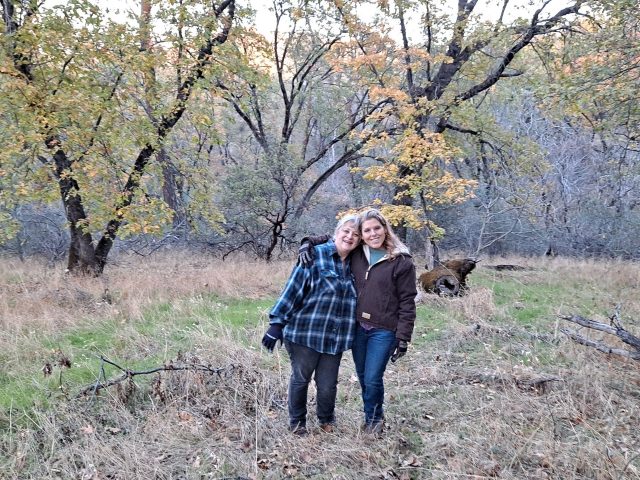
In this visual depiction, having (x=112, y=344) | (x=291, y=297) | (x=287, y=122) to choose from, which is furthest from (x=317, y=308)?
(x=287, y=122)

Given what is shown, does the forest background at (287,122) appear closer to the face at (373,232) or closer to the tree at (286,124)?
the tree at (286,124)

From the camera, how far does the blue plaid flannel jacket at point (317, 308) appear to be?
346 cm

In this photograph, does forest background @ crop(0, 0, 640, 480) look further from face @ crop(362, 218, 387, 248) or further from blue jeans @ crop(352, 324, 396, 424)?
face @ crop(362, 218, 387, 248)

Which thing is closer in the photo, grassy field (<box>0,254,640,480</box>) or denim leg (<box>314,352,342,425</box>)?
grassy field (<box>0,254,640,480</box>)

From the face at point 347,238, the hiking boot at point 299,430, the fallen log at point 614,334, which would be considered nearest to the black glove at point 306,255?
the face at point 347,238

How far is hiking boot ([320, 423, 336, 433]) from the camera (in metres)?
3.80

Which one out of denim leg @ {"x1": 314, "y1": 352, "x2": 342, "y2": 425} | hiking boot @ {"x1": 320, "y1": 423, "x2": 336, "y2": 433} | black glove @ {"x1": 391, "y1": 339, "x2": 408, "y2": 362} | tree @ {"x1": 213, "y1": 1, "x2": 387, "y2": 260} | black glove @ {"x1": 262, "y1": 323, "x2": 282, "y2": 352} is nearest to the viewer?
black glove @ {"x1": 262, "y1": 323, "x2": 282, "y2": 352}

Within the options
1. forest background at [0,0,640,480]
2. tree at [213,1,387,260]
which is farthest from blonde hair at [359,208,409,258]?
tree at [213,1,387,260]

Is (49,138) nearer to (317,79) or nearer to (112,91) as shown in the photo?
(112,91)

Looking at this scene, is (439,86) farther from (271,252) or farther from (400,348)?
(400,348)

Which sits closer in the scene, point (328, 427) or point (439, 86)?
point (328, 427)

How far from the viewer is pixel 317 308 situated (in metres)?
3.48

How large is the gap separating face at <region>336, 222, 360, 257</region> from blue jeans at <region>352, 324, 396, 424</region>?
2.01 ft

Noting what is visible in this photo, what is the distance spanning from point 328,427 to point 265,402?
0.79 meters
